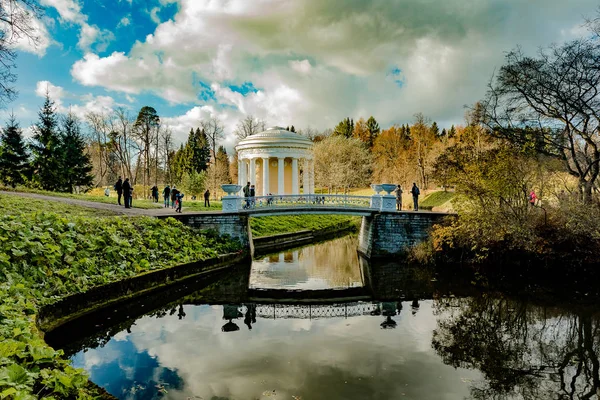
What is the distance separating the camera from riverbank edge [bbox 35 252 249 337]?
27.6 feet

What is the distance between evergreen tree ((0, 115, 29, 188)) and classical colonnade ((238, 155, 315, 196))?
49.7 feet

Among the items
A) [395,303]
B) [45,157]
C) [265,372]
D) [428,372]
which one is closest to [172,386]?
[265,372]

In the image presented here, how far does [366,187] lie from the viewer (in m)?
50.2

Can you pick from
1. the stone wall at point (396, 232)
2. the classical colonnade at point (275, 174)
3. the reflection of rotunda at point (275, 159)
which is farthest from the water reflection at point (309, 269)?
the reflection of rotunda at point (275, 159)

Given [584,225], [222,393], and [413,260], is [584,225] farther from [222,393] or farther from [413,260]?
[222,393]

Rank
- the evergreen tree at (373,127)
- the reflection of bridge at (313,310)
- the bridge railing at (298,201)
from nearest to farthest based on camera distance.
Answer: the reflection of bridge at (313,310)
the bridge railing at (298,201)
the evergreen tree at (373,127)

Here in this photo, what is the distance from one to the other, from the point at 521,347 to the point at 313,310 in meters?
5.45

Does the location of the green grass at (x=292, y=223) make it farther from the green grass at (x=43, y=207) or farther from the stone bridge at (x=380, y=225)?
the green grass at (x=43, y=207)

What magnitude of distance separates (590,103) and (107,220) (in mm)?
19895

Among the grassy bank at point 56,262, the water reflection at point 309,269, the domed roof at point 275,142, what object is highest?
the domed roof at point 275,142

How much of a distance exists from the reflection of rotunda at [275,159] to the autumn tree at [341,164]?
15.1 meters

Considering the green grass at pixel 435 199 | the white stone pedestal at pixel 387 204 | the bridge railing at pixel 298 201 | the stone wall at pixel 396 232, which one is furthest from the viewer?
the green grass at pixel 435 199

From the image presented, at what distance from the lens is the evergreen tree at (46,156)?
26.4 metres

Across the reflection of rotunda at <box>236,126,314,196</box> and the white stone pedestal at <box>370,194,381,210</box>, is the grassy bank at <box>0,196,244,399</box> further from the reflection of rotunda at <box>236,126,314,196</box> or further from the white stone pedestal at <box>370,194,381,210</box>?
the reflection of rotunda at <box>236,126,314,196</box>
